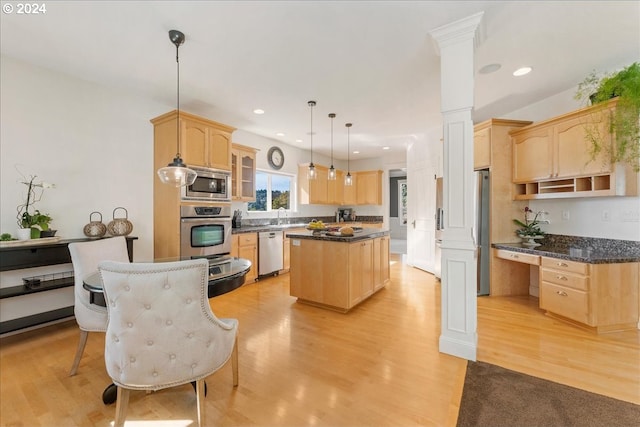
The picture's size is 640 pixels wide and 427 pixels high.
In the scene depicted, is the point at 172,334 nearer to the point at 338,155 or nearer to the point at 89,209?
the point at 89,209

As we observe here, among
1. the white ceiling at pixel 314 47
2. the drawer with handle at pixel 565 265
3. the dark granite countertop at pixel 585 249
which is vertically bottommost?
the drawer with handle at pixel 565 265

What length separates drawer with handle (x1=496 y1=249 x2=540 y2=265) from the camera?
127 inches

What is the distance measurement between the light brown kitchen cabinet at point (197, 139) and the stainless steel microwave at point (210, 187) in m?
0.10

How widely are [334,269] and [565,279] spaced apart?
2.44 metres

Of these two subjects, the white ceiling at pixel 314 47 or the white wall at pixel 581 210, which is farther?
the white wall at pixel 581 210

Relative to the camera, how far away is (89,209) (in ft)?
10.5

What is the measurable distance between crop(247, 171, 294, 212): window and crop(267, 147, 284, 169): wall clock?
0.20 m

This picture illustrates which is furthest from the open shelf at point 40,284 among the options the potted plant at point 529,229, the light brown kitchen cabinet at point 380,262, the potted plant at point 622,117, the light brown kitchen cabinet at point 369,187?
the light brown kitchen cabinet at point 369,187

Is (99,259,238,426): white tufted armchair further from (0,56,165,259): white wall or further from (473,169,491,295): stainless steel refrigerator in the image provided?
(473,169,491,295): stainless steel refrigerator

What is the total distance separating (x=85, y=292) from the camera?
2.09 m

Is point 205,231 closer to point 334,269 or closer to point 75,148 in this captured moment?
point 75,148

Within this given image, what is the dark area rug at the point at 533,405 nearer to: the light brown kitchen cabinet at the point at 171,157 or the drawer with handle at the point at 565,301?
the drawer with handle at the point at 565,301

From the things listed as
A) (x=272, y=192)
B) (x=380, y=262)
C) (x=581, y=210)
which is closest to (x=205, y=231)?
(x=272, y=192)

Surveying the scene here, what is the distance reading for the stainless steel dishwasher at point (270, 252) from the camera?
4793 mm
